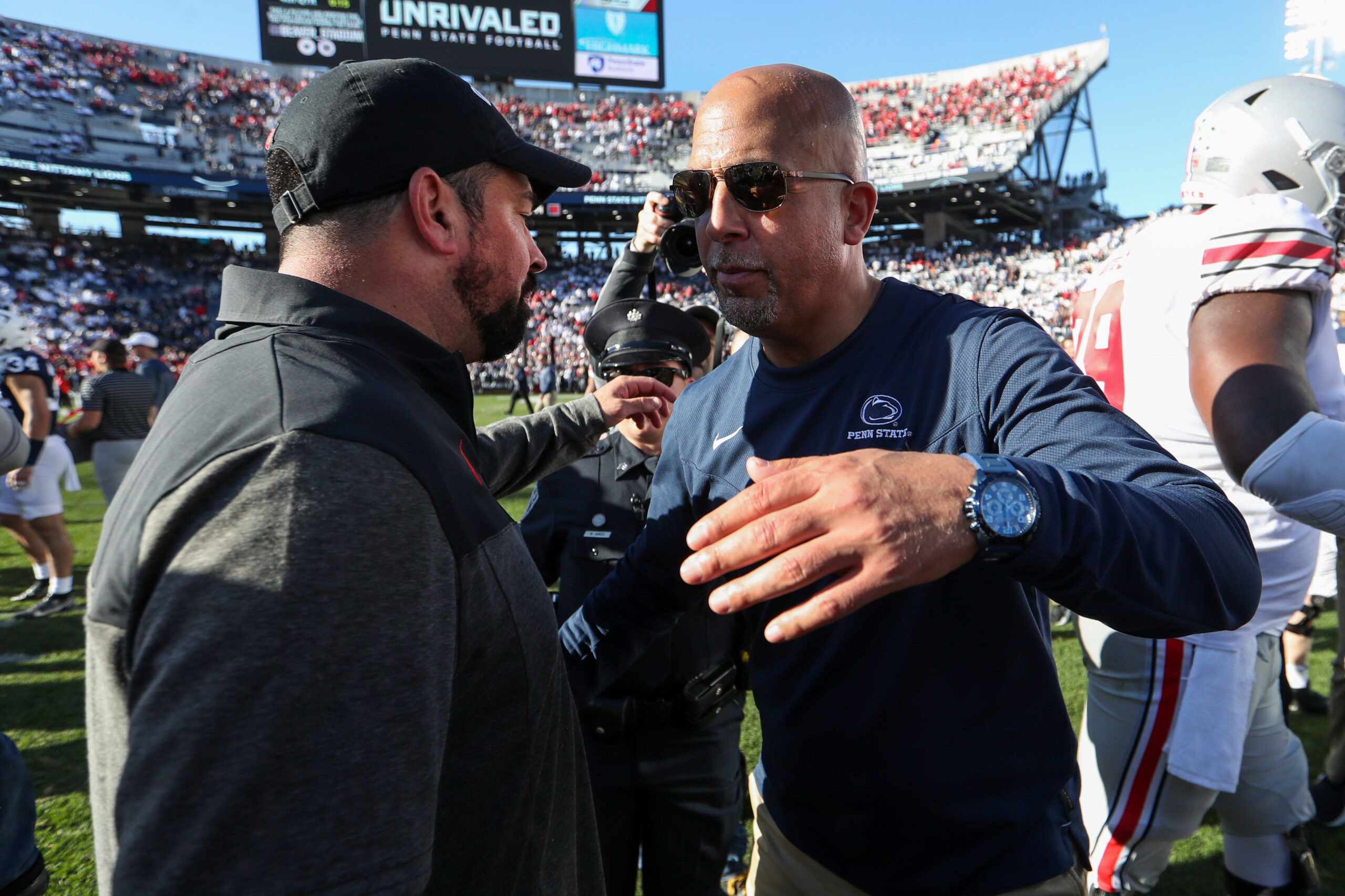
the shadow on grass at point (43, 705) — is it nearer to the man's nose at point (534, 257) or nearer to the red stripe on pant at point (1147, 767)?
the man's nose at point (534, 257)

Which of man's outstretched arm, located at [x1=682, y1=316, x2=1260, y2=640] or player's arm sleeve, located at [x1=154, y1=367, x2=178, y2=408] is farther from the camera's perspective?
player's arm sleeve, located at [x1=154, y1=367, x2=178, y2=408]

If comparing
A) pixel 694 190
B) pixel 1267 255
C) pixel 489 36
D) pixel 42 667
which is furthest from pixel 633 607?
pixel 489 36

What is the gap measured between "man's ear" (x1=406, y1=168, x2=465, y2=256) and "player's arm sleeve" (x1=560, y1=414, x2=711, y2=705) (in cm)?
87

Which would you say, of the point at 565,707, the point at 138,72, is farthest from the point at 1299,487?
the point at 138,72

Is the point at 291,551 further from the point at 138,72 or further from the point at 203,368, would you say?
the point at 138,72

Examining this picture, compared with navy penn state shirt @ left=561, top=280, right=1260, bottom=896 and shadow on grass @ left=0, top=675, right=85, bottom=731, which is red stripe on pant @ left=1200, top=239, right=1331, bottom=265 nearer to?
navy penn state shirt @ left=561, top=280, right=1260, bottom=896

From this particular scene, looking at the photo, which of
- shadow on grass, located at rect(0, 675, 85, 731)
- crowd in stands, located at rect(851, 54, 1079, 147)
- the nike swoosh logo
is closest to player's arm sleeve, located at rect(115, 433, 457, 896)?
the nike swoosh logo

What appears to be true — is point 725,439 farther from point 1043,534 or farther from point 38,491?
point 38,491

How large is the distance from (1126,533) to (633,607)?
1178mm

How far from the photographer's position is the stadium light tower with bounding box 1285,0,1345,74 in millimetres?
17734

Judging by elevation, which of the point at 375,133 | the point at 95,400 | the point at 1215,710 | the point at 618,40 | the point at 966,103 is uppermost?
the point at 618,40

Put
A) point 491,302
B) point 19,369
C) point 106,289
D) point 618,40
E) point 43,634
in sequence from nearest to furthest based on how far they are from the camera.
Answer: point 491,302, point 19,369, point 43,634, point 106,289, point 618,40

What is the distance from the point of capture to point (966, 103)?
133 feet

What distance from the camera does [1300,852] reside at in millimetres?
2479
